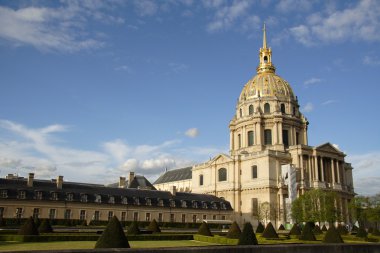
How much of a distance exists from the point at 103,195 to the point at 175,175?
4436cm

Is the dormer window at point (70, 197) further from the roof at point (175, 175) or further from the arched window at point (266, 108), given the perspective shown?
the arched window at point (266, 108)

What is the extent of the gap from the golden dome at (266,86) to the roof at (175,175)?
22350 millimetres

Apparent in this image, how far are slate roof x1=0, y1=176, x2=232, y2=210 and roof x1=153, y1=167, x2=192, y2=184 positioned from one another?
2398 cm

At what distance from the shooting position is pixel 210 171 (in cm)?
8306

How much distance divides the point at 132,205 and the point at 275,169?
26859 mm

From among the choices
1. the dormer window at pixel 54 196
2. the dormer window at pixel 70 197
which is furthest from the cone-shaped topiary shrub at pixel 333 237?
the dormer window at pixel 54 196

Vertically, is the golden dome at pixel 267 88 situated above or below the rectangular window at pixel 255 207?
above

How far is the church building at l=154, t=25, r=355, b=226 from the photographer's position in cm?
7125

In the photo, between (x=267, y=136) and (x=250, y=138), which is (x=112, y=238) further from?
(x=250, y=138)

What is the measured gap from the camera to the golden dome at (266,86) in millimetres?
85938

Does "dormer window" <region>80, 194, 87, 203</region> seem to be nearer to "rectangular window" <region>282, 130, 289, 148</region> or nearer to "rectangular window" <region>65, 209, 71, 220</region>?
"rectangular window" <region>65, 209, 71, 220</region>

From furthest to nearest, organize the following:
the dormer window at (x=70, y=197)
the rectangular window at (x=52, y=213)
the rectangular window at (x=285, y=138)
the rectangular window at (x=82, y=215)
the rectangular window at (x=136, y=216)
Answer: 1. the rectangular window at (x=285, y=138)
2. the rectangular window at (x=136, y=216)
3. the rectangular window at (x=82, y=215)
4. the dormer window at (x=70, y=197)
5. the rectangular window at (x=52, y=213)

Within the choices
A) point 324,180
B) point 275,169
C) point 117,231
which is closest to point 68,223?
point 117,231

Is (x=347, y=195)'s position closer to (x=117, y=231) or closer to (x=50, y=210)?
(x=50, y=210)
